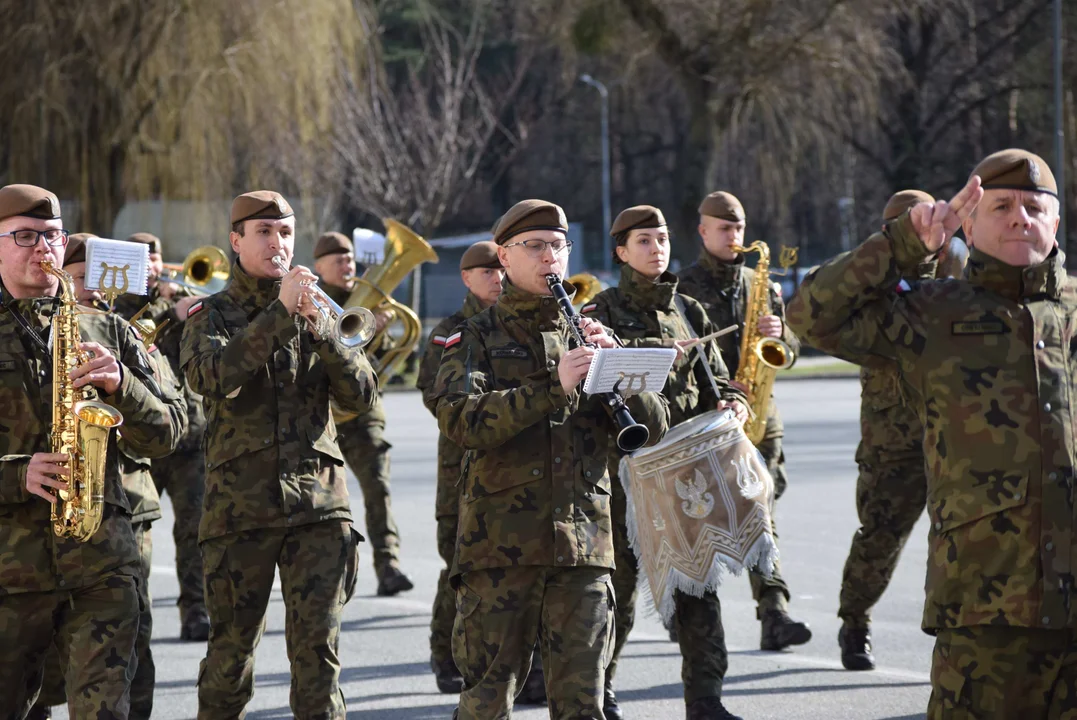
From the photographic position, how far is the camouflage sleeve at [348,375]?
5652mm

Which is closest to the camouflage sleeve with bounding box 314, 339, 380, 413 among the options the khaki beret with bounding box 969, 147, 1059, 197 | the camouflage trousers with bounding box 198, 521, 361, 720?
the camouflage trousers with bounding box 198, 521, 361, 720

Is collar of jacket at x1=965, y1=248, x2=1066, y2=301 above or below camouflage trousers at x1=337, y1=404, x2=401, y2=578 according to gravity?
above

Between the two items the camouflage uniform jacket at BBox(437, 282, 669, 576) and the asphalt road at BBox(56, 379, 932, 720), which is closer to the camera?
the camouflage uniform jacket at BBox(437, 282, 669, 576)

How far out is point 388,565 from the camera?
32.2 ft

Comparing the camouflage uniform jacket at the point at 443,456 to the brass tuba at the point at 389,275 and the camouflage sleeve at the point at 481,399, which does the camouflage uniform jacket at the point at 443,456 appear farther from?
the camouflage sleeve at the point at 481,399

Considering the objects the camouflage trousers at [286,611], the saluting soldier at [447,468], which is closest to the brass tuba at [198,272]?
the saluting soldier at [447,468]

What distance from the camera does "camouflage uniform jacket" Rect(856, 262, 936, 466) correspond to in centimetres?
724

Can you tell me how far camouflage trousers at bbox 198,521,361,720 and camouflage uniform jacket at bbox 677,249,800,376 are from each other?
313cm

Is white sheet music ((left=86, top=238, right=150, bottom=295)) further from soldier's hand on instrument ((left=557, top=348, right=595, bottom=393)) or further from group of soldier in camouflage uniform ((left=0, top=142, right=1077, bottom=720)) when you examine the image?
soldier's hand on instrument ((left=557, top=348, right=595, bottom=393))

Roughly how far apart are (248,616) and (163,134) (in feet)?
62.0

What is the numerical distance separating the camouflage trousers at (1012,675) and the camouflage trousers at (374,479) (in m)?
5.99

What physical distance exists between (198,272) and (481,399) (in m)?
5.02

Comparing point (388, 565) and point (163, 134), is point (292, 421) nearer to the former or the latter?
point (388, 565)

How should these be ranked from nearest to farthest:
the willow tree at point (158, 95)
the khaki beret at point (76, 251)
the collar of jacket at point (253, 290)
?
the collar of jacket at point (253, 290)
the khaki beret at point (76, 251)
the willow tree at point (158, 95)
